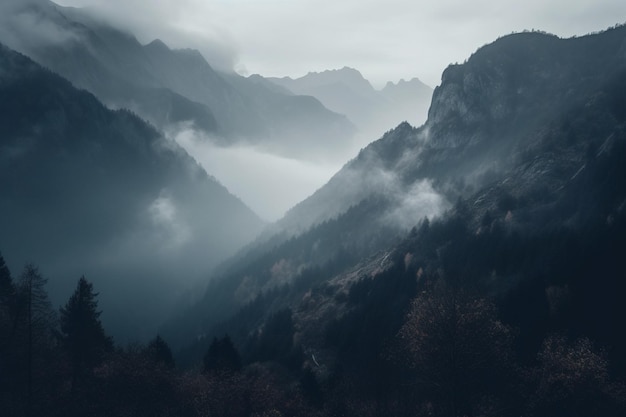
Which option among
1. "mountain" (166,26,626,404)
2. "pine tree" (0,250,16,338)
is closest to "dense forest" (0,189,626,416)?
"pine tree" (0,250,16,338)

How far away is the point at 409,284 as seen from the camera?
350ft

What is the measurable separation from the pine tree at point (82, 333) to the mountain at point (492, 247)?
2906 centimetres

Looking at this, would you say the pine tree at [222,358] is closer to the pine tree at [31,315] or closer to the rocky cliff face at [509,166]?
the pine tree at [31,315]

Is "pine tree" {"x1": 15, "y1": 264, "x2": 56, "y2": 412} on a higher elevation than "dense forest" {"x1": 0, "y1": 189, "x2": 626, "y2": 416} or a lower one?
higher

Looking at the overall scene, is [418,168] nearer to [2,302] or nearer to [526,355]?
[526,355]

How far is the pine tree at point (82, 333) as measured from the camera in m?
57.0

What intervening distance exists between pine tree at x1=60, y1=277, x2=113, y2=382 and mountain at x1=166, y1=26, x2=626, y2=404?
29056mm

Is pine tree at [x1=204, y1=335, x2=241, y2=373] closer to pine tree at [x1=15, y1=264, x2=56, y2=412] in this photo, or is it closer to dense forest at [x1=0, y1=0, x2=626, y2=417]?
dense forest at [x1=0, y1=0, x2=626, y2=417]

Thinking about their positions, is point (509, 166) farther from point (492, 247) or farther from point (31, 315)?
point (31, 315)

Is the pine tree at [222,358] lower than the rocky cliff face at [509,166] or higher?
lower

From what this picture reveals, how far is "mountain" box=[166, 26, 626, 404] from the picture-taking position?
2307 inches

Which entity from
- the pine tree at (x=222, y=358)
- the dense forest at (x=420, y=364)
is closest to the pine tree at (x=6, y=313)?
the dense forest at (x=420, y=364)

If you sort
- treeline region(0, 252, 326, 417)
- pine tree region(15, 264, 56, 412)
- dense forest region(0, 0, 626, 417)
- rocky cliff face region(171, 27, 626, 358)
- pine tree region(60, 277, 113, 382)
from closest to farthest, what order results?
treeline region(0, 252, 326, 417), pine tree region(15, 264, 56, 412), dense forest region(0, 0, 626, 417), pine tree region(60, 277, 113, 382), rocky cliff face region(171, 27, 626, 358)

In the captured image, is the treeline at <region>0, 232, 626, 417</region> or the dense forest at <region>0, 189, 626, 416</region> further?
the dense forest at <region>0, 189, 626, 416</region>
